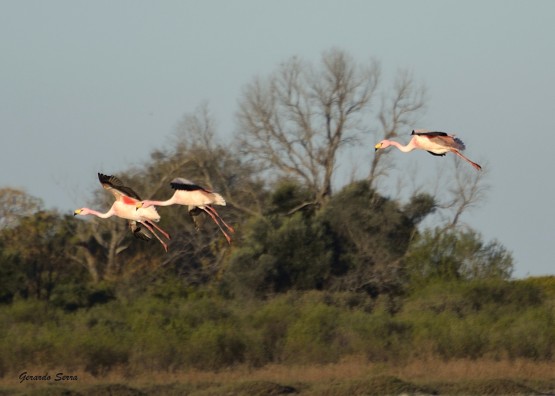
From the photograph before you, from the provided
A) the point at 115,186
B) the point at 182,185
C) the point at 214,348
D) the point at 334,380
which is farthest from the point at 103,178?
the point at 214,348

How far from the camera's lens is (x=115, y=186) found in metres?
18.4

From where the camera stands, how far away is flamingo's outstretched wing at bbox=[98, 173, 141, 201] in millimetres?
18245

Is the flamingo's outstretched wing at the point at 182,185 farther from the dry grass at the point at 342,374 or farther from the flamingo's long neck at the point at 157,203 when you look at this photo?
the dry grass at the point at 342,374

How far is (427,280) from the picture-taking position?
103 feet

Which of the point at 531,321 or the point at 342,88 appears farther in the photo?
the point at 342,88

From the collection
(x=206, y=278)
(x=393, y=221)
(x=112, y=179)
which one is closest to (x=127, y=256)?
(x=206, y=278)

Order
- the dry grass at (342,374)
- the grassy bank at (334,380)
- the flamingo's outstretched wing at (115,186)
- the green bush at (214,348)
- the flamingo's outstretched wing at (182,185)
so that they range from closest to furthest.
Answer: the flamingo's outstretched wing at (182,185)
the flamingo's outstretched wing at (115,186)
the grassy bank at (334,380)
the dry grass at (342,374)
the green bush at (214,348)

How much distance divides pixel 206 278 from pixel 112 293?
336 centimetres

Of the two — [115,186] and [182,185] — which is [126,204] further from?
[182,185]

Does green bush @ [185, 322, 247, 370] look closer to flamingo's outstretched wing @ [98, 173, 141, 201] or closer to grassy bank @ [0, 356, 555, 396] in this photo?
grassy bank @ [0, 356, 555, 396]

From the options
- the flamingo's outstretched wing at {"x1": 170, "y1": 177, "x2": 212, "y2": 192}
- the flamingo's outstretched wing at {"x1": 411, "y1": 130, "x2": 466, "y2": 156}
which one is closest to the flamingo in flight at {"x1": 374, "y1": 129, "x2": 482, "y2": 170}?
the flamingo's outstretched wing at {"x1": 411, "y1": 130, "x2": 466, "y2": 156}

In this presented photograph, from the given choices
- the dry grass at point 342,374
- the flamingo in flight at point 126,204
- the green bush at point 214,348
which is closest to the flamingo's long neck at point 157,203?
the flamingo in flight at point 126,204

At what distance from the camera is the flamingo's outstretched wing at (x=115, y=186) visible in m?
18.2

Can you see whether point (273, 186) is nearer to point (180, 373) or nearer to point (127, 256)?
point (127, 256)
